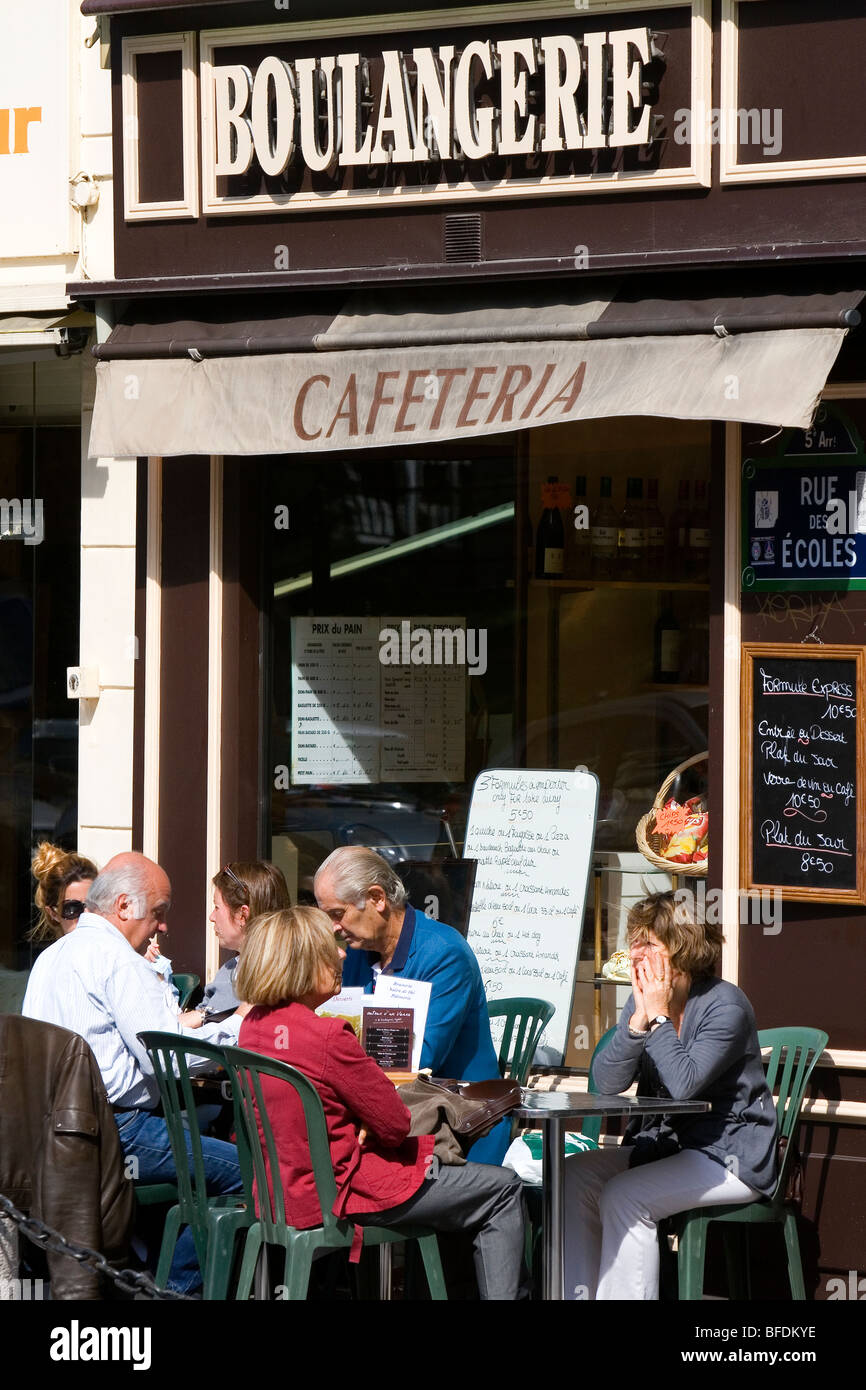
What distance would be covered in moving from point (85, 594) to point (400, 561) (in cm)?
138

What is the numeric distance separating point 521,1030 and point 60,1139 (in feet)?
6.49

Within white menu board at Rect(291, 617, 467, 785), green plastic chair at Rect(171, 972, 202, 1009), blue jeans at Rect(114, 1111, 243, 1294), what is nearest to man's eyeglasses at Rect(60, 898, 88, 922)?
green plastic chair at Rect(171, 972, 202, 1009)

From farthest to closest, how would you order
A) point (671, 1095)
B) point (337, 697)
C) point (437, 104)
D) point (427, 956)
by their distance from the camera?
point (337, 697)
point (437, 104)
point (427, 956)
point (671, 1095)

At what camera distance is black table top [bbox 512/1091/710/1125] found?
15.7 feet

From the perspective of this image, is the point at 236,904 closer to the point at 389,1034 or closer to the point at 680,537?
the point at 389,1034

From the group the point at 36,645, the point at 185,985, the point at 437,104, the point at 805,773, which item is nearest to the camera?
the point at 805,773

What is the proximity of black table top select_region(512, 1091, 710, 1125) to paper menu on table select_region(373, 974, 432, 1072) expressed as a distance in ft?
1.38

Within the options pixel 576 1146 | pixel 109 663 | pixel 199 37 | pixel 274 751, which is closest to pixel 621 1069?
pixel 576 1146

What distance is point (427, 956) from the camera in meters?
5.45

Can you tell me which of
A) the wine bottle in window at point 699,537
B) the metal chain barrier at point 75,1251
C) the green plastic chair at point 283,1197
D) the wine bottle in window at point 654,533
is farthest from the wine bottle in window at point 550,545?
the metal chain barrier at point 75,1251

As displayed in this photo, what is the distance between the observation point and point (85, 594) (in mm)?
7508

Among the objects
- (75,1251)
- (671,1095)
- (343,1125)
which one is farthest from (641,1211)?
(75,1251)
